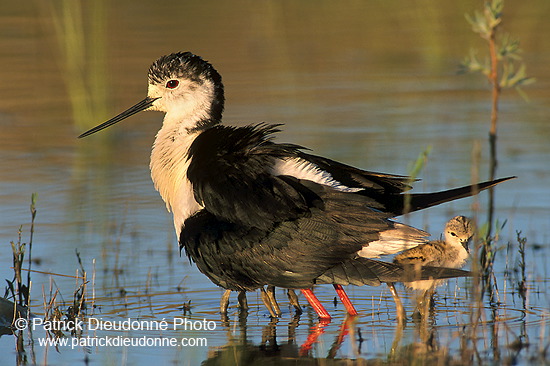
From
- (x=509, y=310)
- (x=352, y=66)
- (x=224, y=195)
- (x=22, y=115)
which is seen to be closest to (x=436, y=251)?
(x=509, y=310)

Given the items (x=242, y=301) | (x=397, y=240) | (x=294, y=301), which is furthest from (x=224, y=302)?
(x=397, y=240)

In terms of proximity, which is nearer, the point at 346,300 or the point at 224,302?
the point at 346,300

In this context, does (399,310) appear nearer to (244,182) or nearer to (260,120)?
(244,182)

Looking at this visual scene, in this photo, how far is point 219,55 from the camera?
1402 cm

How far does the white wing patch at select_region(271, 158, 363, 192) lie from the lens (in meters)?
6.07

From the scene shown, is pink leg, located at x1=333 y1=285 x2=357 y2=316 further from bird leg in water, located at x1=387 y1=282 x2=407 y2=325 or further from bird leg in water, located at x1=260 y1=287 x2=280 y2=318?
bird leg in water, located at x1=260 y1=287 x2=280 y2=318

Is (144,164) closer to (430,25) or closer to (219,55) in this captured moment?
(219,55)

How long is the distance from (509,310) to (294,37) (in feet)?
32.2

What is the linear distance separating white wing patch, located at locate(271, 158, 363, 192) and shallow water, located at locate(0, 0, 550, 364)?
0.78m

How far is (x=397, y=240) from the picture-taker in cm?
581

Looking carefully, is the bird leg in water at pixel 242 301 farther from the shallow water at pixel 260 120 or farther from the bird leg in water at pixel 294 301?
the bird leg in water at pixel 294 301

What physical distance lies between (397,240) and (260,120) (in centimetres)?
514

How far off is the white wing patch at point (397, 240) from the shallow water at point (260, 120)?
45cm

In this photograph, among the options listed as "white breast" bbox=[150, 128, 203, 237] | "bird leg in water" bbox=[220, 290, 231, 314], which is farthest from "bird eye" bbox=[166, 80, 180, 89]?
"bird leg in water" bbox=[220, 290, 231, 314]
